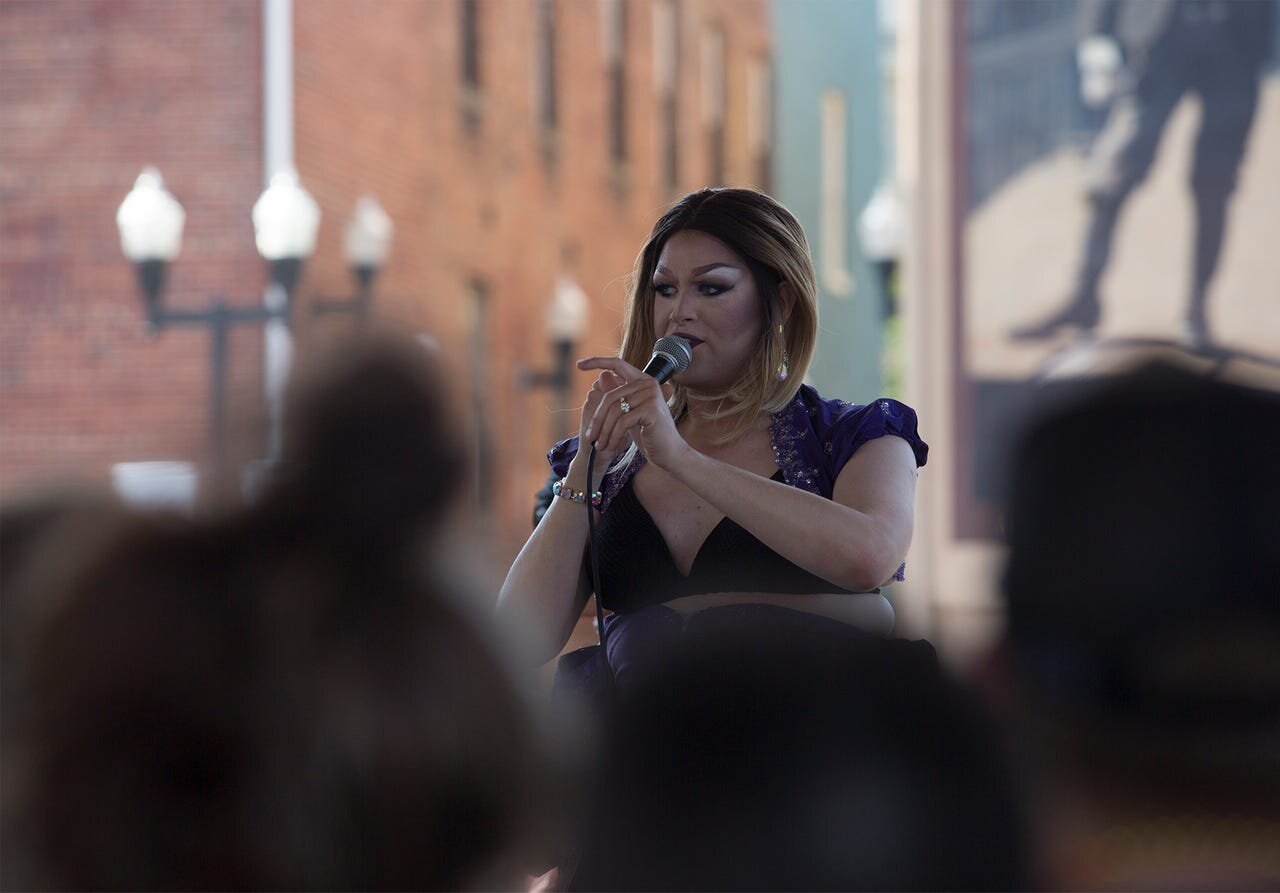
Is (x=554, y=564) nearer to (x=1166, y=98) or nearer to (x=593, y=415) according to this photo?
(x=593, y=415)

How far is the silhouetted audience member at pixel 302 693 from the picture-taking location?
2.41ft

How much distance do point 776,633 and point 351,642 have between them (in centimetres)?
79

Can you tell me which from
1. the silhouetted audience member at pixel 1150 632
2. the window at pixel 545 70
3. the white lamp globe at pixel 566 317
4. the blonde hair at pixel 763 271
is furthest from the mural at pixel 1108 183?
the silhouetted audience member at pixel 1150 632

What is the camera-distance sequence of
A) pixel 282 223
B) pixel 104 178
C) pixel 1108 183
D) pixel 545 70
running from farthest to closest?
pixel 545 70 < pixel 104 178 < pixel 1108 183 < pixel 282 223

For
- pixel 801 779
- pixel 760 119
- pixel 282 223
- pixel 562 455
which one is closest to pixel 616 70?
pixel 760 119

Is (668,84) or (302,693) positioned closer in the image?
(302,693)

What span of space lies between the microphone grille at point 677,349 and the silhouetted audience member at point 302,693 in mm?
1339

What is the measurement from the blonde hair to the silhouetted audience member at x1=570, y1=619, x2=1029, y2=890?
0.84m

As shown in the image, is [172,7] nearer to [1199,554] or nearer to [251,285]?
[251,285]

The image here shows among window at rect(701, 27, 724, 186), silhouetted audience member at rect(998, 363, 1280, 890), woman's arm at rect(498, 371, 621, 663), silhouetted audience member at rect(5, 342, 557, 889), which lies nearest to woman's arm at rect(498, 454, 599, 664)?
woman's arm at rect(498, 371, 621, 663)

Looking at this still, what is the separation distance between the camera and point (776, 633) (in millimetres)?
1516

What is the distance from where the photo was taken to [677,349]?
215 centimetres

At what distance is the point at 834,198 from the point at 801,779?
69.5 feet

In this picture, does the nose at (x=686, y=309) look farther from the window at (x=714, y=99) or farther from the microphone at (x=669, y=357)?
the window at (x=714, y=99)
